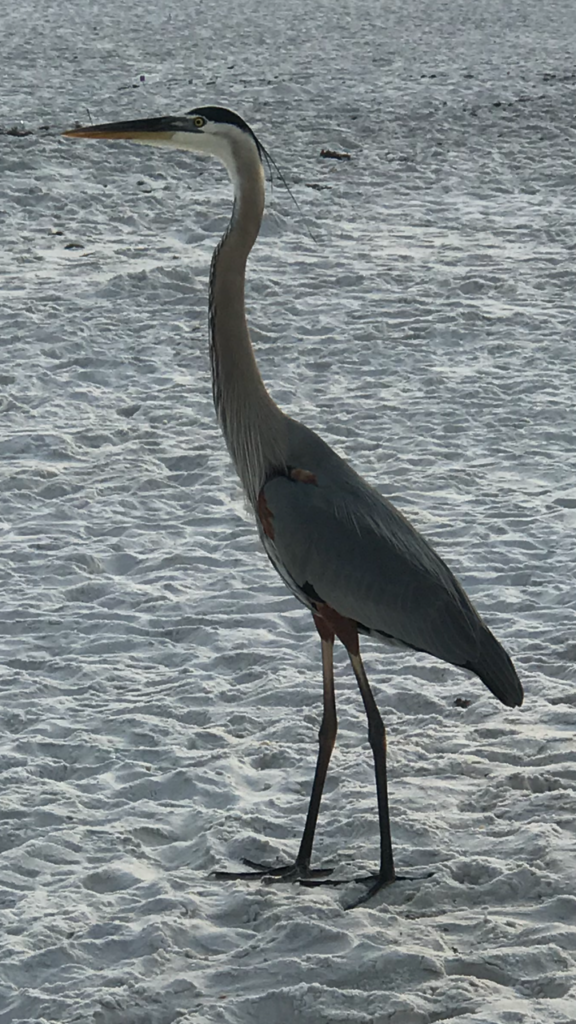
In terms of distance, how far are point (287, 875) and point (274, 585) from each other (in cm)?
209

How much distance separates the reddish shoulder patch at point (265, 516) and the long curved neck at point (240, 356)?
0.06m

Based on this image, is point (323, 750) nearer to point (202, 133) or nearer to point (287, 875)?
point (287, 875)

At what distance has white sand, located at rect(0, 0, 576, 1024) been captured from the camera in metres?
3.65

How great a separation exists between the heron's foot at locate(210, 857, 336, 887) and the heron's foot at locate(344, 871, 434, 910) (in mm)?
100

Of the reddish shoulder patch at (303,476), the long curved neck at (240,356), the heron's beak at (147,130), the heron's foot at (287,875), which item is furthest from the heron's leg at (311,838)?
the heron's beak at (147,130)

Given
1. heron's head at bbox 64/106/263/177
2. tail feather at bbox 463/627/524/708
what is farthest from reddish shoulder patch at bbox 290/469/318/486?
heron's head at bbox 64/106/263/177

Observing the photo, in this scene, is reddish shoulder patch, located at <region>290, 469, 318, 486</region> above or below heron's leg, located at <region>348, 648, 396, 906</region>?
above

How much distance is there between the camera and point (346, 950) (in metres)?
3.62

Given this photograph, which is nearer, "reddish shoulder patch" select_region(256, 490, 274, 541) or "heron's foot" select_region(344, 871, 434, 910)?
"heron's foot" select_region(344, 871, 434, 910)

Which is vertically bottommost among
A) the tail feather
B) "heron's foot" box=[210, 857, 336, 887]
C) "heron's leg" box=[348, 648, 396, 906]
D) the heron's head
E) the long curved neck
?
"heron's foot" box=[210, 857, 336, 887]

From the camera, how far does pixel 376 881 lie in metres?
3.95

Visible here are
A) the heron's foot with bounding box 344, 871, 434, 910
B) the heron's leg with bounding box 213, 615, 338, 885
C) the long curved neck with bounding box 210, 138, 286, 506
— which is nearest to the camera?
the heron's foot with bounding box 344, 871, 434, 910

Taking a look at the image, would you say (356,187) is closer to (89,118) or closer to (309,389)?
(89,118)

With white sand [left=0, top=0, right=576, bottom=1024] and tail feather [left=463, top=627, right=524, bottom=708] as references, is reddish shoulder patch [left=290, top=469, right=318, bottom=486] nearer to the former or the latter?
tail feather [left=463, top=627, right=524, bottom=708]
